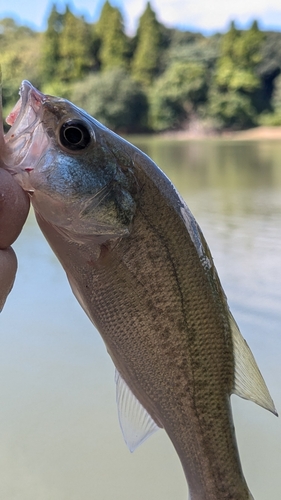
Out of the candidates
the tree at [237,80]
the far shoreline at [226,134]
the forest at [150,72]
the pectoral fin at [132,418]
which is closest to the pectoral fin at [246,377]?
the pectoral fin at [132,418]

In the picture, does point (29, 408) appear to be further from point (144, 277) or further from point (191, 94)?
point (191, 94)

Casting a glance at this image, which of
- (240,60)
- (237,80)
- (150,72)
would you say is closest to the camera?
(237,80)

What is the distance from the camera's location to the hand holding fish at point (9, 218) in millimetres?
697

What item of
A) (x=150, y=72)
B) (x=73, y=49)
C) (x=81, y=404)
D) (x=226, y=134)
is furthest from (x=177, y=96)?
(x=81, y=404)

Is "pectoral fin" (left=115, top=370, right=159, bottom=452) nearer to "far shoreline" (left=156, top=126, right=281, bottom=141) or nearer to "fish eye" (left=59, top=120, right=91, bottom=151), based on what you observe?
"fish eye" (left=59, top=120, right=91, bottom=151)

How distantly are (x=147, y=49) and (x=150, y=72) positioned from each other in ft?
4.79

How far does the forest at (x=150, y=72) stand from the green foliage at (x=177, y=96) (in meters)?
0.04

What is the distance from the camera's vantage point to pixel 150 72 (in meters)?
25.3

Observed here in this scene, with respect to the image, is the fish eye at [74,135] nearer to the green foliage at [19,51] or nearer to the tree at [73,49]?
the green foliage at [19,51]

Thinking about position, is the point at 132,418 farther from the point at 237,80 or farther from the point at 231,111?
the point at 237,80

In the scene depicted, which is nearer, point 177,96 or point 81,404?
point 81,404

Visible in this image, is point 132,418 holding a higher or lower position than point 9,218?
lower

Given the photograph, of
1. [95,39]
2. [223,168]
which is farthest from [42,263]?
[95,39]

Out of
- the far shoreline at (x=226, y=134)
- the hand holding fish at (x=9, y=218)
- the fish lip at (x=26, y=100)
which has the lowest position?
the hand holding fish at (x=9, y=218)
